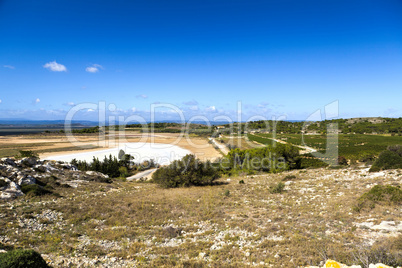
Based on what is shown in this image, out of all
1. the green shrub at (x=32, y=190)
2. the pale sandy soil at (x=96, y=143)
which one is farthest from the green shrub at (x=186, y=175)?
the pale sandy soil at (x=96, y=143)

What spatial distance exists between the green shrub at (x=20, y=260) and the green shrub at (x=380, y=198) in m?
13.0

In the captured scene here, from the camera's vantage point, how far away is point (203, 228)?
9328 mm

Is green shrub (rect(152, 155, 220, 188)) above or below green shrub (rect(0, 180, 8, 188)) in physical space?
below

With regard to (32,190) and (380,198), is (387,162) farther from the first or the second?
(32,190)

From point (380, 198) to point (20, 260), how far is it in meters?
15.0

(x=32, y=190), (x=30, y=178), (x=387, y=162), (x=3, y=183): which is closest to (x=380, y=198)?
(x=387, y=162)

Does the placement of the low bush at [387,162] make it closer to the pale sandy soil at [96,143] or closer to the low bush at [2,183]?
the low bush at [2,183]

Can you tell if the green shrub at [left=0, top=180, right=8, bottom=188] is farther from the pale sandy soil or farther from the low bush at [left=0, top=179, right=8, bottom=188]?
the pale sandy soil

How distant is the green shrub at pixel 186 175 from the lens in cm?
2052

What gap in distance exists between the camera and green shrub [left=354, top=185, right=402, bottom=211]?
9.98 metres

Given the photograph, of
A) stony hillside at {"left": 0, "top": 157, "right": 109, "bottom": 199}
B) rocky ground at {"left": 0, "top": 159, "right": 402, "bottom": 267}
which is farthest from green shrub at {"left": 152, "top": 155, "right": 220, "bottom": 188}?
stony hillside at {"left": 0, "top": 157, "right": 109, "bottom": 199}

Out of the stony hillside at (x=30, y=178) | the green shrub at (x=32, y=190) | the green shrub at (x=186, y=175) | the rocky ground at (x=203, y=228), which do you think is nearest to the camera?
the rocky ground at (x=203, y=228)

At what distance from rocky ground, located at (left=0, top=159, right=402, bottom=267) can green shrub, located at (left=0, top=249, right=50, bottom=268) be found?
1.05 metres

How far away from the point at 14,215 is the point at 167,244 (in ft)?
27.1
